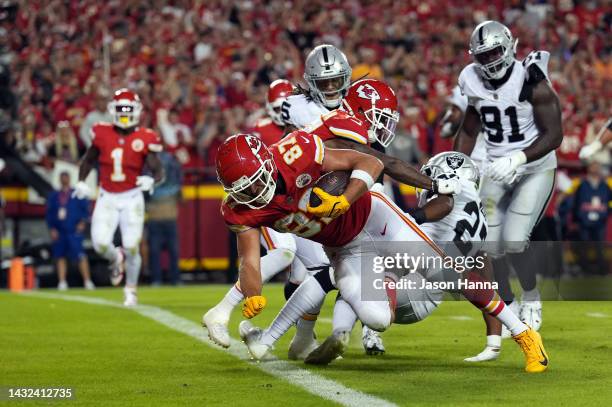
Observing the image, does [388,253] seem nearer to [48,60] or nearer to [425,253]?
[425,253]

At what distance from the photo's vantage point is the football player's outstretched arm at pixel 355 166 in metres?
5.57

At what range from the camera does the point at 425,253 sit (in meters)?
6.21

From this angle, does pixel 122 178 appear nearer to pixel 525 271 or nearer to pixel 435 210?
pixel 525 271

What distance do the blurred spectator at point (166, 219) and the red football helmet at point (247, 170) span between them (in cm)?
851

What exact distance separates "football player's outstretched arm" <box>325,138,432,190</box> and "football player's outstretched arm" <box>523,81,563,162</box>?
1798mm

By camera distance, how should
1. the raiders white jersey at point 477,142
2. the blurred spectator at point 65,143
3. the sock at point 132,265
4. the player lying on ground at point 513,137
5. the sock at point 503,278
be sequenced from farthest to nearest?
the blurred spectator at point 65,143 < the sock at point 132,265 < the raiders white jersey at point 477,142 < the player lying on ground at point 513,137 < the sock at point 503,278

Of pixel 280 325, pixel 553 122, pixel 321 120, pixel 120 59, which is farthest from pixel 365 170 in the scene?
pixel 120 59

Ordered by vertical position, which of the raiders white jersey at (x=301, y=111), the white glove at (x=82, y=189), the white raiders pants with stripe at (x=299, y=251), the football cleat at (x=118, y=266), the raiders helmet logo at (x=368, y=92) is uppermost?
the raiders helmet logo at (x=368, y=92)

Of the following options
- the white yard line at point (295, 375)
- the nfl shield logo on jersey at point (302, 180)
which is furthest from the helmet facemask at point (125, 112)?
the nfl shield logo on jersey at point (302, 180)

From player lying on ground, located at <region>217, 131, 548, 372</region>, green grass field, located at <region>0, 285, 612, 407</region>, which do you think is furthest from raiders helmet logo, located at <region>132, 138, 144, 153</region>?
player lying on ground, located at <region>217, 131, 548, 372</region>

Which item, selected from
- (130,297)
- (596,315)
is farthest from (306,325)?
(130,297)

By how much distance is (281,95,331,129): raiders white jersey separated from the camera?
7.07 m

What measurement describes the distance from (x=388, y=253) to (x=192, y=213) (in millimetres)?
8770

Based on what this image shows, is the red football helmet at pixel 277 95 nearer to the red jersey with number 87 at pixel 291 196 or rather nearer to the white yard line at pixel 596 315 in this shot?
the white yard line at pixel 596 315
